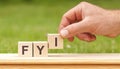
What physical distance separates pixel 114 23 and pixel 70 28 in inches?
12.0

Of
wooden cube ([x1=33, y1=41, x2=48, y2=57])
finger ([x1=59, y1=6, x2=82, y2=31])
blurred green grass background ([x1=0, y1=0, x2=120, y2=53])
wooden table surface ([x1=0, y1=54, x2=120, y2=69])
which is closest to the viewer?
wooden table surface ([x1=0, y1=54, x2=120, y2=69])

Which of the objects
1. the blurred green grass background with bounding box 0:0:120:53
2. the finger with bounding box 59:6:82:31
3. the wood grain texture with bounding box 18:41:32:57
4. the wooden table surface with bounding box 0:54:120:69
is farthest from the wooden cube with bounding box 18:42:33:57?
the blurred green grass background with bounding box 0:0:120:53

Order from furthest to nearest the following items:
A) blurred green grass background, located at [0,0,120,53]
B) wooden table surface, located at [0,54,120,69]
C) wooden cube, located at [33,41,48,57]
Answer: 1. blurred green grass background, located at [0,0,120,53]
2. wooden cube, located at [33,41,48,57]
3. wooden table surface, located at [0,54,120,69]

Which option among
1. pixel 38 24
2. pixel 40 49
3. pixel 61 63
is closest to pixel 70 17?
pixel 40 49

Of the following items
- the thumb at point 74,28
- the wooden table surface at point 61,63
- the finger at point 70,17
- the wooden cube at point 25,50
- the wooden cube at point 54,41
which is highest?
the finger at point 70,17

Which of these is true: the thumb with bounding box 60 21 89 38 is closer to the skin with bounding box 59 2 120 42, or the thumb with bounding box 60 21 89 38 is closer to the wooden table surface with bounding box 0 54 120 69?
the skin with bounding box 59 2 120 42

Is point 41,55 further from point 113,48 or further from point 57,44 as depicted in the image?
point 113,48

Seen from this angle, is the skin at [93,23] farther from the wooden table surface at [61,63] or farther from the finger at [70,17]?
the wooden table surface at [61,63]

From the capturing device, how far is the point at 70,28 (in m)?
3.40

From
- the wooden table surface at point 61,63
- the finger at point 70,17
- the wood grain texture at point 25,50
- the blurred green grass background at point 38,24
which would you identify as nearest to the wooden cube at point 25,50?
the wood grain texture at point 25,50

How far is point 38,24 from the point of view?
866 cm

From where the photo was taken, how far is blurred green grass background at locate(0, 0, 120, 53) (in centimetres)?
501

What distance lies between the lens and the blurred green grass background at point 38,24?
5.01 meters

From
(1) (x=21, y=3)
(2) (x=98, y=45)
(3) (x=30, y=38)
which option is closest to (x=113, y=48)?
(2) (x=98, y=45)
